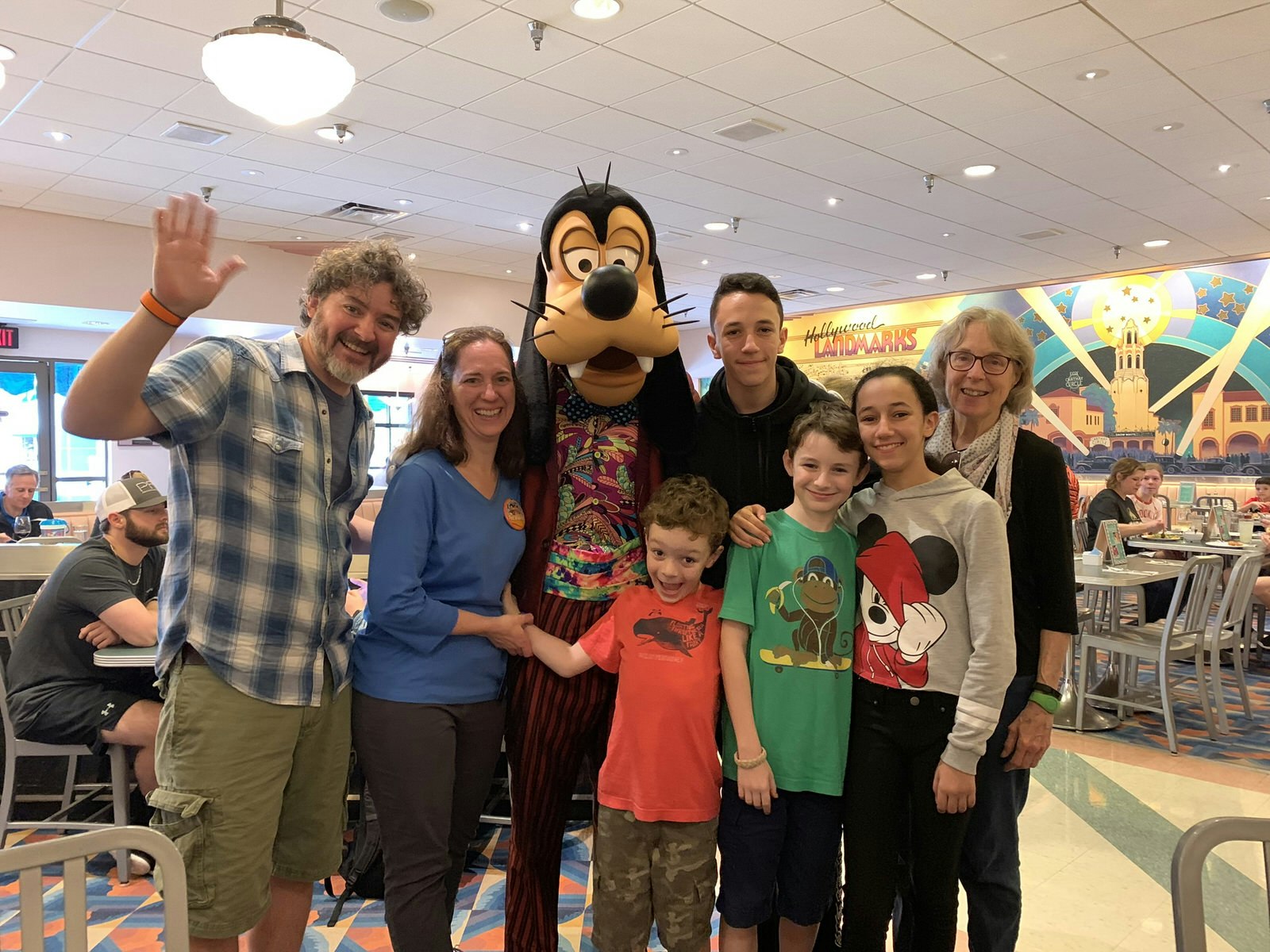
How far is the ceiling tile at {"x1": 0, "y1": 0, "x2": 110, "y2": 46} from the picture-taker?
3.67m

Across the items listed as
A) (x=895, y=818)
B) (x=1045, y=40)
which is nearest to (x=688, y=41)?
(x=1045, y=40)

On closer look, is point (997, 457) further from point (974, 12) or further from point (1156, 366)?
point (1156, 366)

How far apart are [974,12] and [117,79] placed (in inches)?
163

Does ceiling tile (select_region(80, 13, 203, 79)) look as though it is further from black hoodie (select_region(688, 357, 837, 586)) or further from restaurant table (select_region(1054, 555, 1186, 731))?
restaurant table (select_region(1054, 555, 1186, 731))

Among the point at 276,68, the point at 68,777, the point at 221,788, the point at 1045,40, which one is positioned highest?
the point at 1045,40

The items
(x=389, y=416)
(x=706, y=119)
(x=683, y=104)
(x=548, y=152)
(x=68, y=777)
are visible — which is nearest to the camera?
(x=68, y=777)

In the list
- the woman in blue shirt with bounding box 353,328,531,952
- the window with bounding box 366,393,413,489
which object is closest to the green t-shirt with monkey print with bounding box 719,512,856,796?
the woman in blue shirt with bounding box 353,328,531,952

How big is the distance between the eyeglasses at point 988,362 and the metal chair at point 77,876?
1.63 m

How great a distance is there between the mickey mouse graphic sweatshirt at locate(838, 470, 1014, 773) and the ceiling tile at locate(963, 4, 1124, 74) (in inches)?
126

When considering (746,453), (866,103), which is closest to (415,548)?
(746,453)

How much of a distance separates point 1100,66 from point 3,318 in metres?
9.21

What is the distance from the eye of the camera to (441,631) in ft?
5.59

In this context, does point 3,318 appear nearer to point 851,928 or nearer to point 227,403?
point 227,403

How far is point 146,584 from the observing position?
3.23 meters
